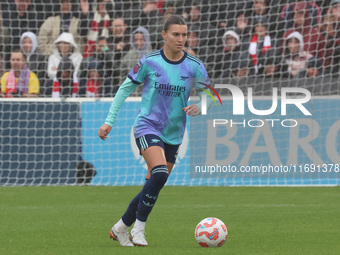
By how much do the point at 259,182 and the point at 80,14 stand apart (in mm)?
5444

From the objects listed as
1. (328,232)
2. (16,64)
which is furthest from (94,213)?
(16,64)

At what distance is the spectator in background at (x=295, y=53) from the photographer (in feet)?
51.9

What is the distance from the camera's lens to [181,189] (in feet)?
46.3

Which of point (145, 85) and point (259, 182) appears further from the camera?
point (259, 182)

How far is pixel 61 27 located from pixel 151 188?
34.9 ft

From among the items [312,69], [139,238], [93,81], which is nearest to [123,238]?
[139,238]

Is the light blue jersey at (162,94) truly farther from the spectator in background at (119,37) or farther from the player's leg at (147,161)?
the spectator in background at (119,37)

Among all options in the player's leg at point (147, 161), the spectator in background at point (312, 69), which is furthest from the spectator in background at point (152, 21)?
the player's leg at point (147, 161)

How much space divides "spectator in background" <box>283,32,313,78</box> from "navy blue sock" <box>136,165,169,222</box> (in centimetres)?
918

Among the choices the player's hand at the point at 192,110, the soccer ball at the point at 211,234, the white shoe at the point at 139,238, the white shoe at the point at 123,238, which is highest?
the player's hand at the point at 192,110

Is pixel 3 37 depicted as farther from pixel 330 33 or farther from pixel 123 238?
pixel 123 238

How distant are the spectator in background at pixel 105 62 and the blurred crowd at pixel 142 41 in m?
0.02

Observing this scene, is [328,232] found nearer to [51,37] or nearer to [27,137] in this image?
[27,137]

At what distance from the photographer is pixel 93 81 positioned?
16.0 m
